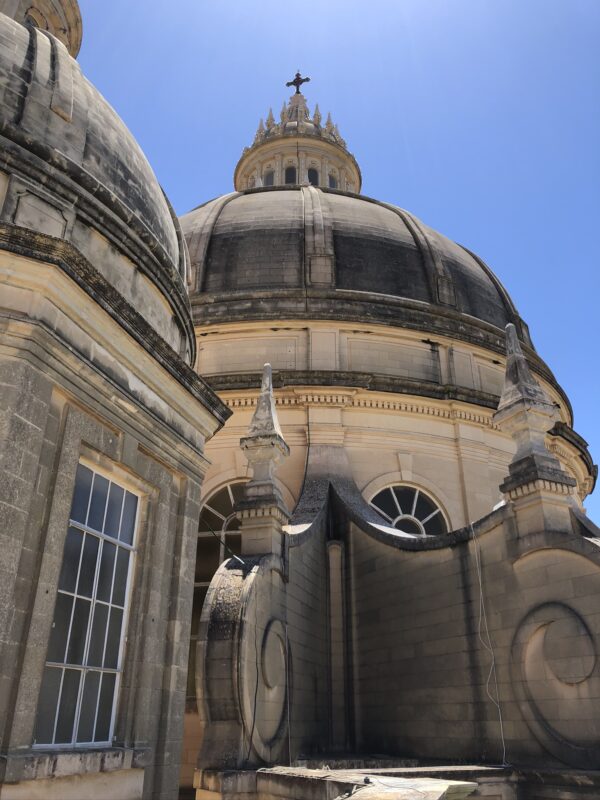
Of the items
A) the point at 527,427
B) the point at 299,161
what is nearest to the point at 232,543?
the point at 527,427

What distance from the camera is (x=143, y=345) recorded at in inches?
352

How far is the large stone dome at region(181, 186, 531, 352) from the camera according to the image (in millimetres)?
21234

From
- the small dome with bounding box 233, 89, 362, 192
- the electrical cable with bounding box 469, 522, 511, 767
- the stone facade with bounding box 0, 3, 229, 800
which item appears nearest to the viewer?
the stone facade with bounding box 0, 3, 229, 800

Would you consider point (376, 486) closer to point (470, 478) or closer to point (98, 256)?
point (470, 478)

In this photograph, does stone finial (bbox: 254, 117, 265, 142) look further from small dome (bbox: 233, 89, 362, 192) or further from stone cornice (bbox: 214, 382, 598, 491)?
stone cornice (bbox: 214, 382, 598, 491)

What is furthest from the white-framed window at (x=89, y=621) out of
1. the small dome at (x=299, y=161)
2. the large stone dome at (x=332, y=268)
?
the small dome at (x=299, y=161)

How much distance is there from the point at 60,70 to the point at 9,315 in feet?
17.8

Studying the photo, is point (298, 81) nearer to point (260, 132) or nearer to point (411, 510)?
point (260, 132)

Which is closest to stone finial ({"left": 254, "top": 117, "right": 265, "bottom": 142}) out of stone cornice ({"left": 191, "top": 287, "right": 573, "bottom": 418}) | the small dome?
the small dome

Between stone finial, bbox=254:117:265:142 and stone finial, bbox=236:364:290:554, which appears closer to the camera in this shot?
stone finial, bbox=236:364:290:554

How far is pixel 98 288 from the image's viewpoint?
26.8 feet

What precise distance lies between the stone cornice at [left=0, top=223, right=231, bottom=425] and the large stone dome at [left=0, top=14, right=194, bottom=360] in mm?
803

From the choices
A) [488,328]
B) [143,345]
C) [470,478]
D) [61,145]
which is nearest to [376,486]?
[470,478]

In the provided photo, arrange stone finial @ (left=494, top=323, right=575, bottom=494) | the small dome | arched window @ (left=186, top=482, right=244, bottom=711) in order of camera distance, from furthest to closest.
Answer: the small dome, arched window @ (left=186, top=482, right=244, bottom=711), stone finial @ (left=494, top=323, right=575, bottom=494)
